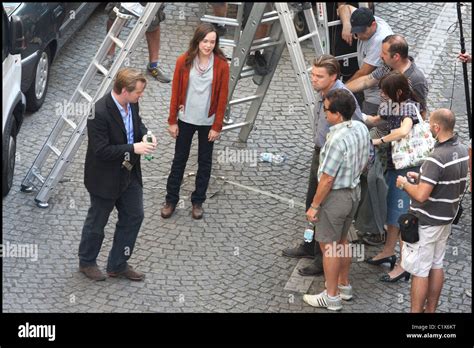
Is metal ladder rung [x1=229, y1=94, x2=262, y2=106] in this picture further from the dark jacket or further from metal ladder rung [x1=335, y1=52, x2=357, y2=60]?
the dark jacket

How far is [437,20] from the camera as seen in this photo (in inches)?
594

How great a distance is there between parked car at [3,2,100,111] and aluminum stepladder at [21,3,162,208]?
4.25ft

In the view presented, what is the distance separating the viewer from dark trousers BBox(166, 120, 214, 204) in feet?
34.6

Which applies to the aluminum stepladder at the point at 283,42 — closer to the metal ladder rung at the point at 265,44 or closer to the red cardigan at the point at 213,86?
the metal ladder rung at the point at 265,44

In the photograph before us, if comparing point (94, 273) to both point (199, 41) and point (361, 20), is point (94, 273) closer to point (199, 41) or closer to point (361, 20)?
point (199, 41)

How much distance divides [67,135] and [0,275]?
2774 millimetres

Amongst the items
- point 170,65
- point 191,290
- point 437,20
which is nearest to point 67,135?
point 170,65

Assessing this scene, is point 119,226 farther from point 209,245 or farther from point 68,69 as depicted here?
point 68,69

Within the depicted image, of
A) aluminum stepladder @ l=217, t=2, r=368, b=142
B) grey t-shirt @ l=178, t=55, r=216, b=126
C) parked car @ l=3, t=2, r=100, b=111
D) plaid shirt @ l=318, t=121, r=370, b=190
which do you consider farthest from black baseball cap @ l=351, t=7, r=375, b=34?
parked car @ l=3, t=2, r=100, b=111

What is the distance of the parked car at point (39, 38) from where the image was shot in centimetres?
1219

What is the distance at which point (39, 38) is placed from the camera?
12.5 m

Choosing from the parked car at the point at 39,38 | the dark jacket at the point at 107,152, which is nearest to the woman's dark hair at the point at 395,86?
the dark jacket at the point at 107,152
